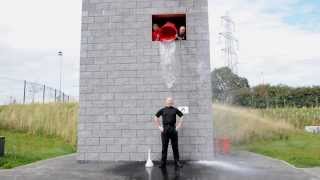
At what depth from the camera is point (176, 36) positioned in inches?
369

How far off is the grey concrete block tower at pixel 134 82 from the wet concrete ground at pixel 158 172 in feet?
1.89

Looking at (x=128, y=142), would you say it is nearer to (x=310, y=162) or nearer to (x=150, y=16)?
(x=150, y=16)

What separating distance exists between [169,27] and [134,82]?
5.43 ft

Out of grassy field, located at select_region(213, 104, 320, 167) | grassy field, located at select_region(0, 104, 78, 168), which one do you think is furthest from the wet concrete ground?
grassy field, located at select_region(213, 104, 320, 167)

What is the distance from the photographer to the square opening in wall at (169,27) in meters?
9.39

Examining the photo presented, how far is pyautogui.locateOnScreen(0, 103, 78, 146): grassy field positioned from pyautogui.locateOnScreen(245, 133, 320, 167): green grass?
8670mm

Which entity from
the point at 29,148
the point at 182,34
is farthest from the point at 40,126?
the point at 182,34

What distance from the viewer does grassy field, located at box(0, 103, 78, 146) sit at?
1873 cm

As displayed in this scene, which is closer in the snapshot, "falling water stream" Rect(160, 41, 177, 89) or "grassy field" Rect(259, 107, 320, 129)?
"falling water stream" Rect(160, 41, 177, 89)

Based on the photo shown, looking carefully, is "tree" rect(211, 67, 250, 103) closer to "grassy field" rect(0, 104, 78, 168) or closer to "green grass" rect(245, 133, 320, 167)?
"grassy field" rect(0, 104, 78, 168)

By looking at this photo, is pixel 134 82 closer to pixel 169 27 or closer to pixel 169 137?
pixel 169 27

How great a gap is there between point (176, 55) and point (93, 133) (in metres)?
2.86

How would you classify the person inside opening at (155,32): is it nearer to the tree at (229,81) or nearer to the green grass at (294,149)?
the green grass at (294,149)

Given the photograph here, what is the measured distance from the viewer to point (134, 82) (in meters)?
9.35
